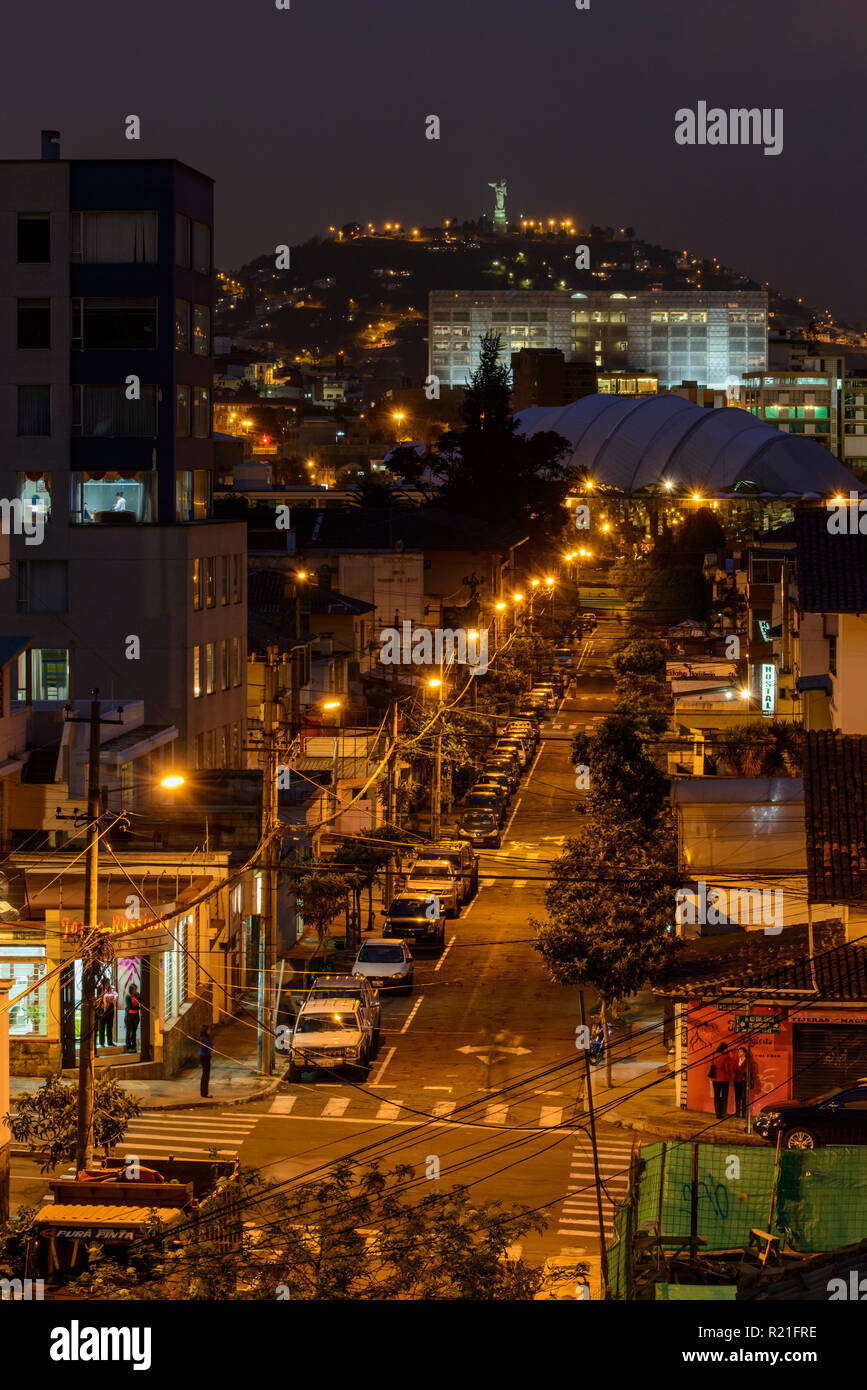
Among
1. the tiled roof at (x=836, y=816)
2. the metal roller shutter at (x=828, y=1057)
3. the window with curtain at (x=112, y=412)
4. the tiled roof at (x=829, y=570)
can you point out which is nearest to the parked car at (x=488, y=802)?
the window with curtain at (x=112, y=412)

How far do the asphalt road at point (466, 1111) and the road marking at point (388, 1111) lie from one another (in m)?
0.01

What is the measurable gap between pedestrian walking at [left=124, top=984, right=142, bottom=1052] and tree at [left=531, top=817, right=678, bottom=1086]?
5.66 meters

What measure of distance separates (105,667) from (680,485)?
10699cm

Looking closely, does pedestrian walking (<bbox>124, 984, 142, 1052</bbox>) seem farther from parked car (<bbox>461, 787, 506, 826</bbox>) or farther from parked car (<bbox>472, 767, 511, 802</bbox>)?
parked car (<bbox>472, 767, 511, 802</bbox>)

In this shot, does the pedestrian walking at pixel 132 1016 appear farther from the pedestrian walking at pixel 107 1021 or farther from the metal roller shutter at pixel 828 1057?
the metal roller shutter at pixel 828 1057

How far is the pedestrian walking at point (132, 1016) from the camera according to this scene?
25.1 meters

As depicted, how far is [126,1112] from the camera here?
19.7m

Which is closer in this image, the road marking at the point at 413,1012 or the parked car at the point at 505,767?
the road marking at the point at 413,1012

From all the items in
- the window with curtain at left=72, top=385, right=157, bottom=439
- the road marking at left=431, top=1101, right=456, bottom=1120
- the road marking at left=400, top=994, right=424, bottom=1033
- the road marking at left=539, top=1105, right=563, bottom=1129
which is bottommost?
the road marking at left=539, top=1105, right=563, bottom=1129

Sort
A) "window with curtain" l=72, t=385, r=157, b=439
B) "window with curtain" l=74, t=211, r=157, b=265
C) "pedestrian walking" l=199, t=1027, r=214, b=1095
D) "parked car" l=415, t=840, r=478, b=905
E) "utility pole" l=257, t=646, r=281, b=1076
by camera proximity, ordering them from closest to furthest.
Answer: "pedestrian walking" l=199, t=1027, r=214, b=1095
"utility pole" l=257, t=646, r=281, b=1076
"parked car" l=415, t=840, r=478, b=905
"window with curtain" l=74, t=211, r=157, b=265
"window with curtain" l=72, t=385, r=157, b=439

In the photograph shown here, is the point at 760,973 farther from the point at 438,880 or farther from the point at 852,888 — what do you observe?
the point at 438,880

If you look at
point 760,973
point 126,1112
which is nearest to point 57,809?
point 126,1112

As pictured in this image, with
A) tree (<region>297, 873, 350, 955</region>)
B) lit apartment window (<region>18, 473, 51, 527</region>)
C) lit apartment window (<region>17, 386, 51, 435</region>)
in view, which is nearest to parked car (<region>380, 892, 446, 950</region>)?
tree (<region>297, 873, 350, 955</region>)

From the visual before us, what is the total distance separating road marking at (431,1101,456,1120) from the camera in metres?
23.0
